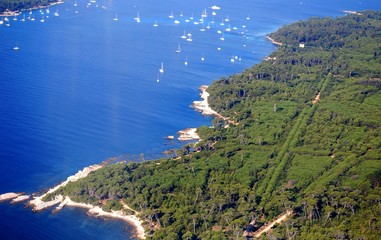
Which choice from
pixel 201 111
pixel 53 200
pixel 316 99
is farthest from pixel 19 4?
pixel 53 200

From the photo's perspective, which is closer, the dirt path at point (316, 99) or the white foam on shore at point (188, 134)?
the white foam on shore at point (188, 134)

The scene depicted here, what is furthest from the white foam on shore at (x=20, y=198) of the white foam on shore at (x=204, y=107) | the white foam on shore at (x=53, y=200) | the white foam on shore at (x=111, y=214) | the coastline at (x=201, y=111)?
the white foam on shore at (x=204, y=107)

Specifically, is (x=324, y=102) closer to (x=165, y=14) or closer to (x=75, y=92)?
(x=75, y=92)

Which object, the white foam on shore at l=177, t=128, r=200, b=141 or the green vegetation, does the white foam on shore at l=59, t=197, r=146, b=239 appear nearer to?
the white foam on shore at l=177, t=128, r=200, b=141

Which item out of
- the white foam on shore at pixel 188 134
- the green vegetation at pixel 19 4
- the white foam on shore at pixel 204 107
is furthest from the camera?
the green vegetation at pixel 19 4

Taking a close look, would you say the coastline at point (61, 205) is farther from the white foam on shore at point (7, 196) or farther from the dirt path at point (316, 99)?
the dirt path at point (316, 99)

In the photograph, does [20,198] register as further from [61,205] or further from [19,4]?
[19,4]

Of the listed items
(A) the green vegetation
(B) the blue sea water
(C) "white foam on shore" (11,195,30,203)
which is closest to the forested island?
(C) "white foam on shore" (11,195,30,203)

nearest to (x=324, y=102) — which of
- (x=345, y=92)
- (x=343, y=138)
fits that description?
(x=345, y=92)
